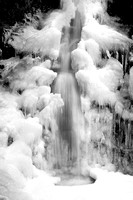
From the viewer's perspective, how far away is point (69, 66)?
8477 mm

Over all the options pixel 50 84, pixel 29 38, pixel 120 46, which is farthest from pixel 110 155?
pixel 29 38

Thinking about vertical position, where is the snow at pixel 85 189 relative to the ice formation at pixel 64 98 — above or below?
below

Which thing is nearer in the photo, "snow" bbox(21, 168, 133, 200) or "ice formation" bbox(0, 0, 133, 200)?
"snow" bbox(21, 168, 133, 200)

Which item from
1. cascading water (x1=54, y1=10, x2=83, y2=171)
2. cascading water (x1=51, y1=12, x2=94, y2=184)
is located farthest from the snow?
cascading water (x1=54, y1=10, x2=83, y2=171)

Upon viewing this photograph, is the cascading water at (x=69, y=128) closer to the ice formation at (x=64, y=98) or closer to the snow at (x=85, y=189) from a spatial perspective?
the ice formation at (x=64, y=98)

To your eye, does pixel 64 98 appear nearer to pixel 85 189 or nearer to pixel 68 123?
pixel 68 123

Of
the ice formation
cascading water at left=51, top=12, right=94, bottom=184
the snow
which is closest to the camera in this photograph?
the snow

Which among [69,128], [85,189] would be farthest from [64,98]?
[85,189]

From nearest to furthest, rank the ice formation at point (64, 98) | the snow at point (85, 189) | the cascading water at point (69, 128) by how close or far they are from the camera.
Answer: the snow at point (85, 189) < the ice formation at point (64, 98) < the cascading water at point (69, 128)

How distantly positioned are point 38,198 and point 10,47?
A: 17.0ft

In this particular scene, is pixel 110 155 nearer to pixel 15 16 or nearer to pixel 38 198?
pixel 38 198

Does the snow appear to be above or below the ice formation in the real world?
below

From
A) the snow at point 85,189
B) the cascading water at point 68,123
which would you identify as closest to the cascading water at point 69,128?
the cascading water at point 68,123

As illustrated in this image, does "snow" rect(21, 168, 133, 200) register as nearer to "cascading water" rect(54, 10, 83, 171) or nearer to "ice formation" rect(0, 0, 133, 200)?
"ice formation" rect(0, 0, 133, 200)
